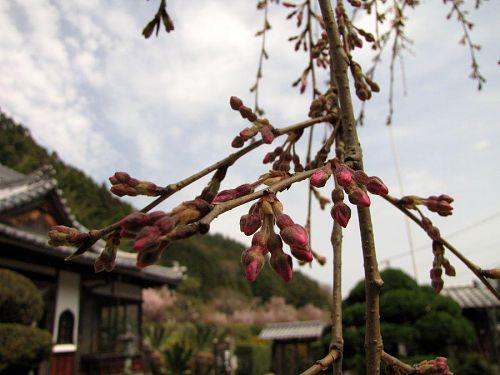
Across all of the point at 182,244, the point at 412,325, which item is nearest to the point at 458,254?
the point at 412,325

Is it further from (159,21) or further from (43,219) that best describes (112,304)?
(159,21)

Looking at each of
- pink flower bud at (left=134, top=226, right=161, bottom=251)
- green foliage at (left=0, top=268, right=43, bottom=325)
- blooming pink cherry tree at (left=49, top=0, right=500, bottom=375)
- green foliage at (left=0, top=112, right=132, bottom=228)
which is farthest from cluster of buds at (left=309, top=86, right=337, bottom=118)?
green foliage at (left=0, top=112, right=132, bottom=228)

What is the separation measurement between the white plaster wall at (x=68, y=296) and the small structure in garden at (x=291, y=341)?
39.6 feet

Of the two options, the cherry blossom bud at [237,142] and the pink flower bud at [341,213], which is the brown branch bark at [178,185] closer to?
the cherry blossom bud at [237,142]

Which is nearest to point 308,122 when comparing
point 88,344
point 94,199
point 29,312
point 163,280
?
point 29,312

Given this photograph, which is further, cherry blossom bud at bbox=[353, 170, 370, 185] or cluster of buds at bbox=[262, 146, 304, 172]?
cluster of buds at bbox=[262, 146, 304, 172]

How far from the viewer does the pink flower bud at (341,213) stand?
69cm

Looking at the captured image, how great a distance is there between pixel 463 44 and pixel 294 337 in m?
19.7

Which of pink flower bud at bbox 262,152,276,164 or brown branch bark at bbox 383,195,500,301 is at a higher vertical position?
pink flower bud at bbox 262,152,276,164

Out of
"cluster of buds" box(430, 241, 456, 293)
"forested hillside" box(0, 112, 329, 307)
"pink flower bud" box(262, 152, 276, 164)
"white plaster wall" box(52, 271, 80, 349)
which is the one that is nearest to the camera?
"cluster of buds" box(430, 241, 456, 293)

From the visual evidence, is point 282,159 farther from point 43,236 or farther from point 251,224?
point 43,236

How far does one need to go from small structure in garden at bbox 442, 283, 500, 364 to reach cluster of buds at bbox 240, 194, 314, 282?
14072 mm

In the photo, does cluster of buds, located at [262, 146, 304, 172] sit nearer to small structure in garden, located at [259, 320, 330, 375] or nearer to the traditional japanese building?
the traditional japanese building

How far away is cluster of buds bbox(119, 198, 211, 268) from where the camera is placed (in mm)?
507
